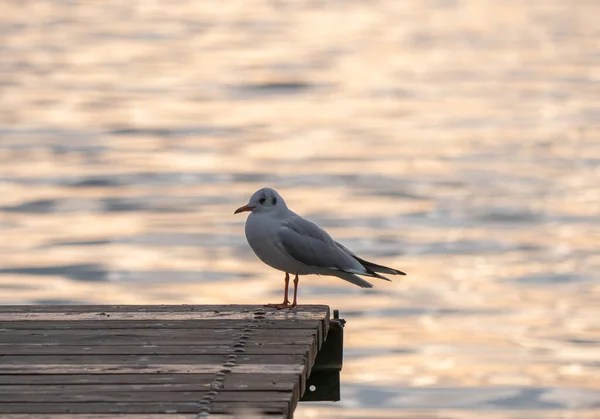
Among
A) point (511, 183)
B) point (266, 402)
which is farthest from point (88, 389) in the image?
point (511, 183)

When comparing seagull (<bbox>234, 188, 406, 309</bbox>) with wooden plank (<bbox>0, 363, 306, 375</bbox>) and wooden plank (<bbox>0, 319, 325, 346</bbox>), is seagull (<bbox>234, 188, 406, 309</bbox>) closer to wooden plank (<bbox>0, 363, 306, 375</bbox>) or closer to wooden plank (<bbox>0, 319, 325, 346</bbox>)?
wooden plank (<bbox>0, 319, 325, 346</bbox>)

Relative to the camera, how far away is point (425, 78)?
111ft

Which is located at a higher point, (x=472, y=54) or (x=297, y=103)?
(x=472, y=54)

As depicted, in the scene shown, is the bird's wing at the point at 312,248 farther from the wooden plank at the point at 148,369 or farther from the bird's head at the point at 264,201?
the wooden plank at the point at 148,369

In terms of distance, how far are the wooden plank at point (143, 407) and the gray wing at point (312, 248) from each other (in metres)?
2.48

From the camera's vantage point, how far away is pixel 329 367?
442 inches

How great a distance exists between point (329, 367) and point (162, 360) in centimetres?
236

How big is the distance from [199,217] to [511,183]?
5102mm

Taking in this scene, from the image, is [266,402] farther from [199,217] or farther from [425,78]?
[425,78]

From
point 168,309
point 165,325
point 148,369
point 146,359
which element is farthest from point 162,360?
point 168,309

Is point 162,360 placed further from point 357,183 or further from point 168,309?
point 357,183

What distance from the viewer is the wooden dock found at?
26.5 feet

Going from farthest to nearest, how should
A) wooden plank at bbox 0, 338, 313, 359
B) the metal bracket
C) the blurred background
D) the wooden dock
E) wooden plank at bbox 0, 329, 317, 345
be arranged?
the blurred background < the metal bracket < wooden plank at bbox 0, 329, 317, 345 < wooden plank at bbox 0, 338, 313, 359 < the wooden dock

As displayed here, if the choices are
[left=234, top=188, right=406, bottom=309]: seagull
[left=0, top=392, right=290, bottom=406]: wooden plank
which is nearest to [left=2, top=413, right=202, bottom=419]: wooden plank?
[left=0, top=392, right=290, bottom=406]: wooden plank
